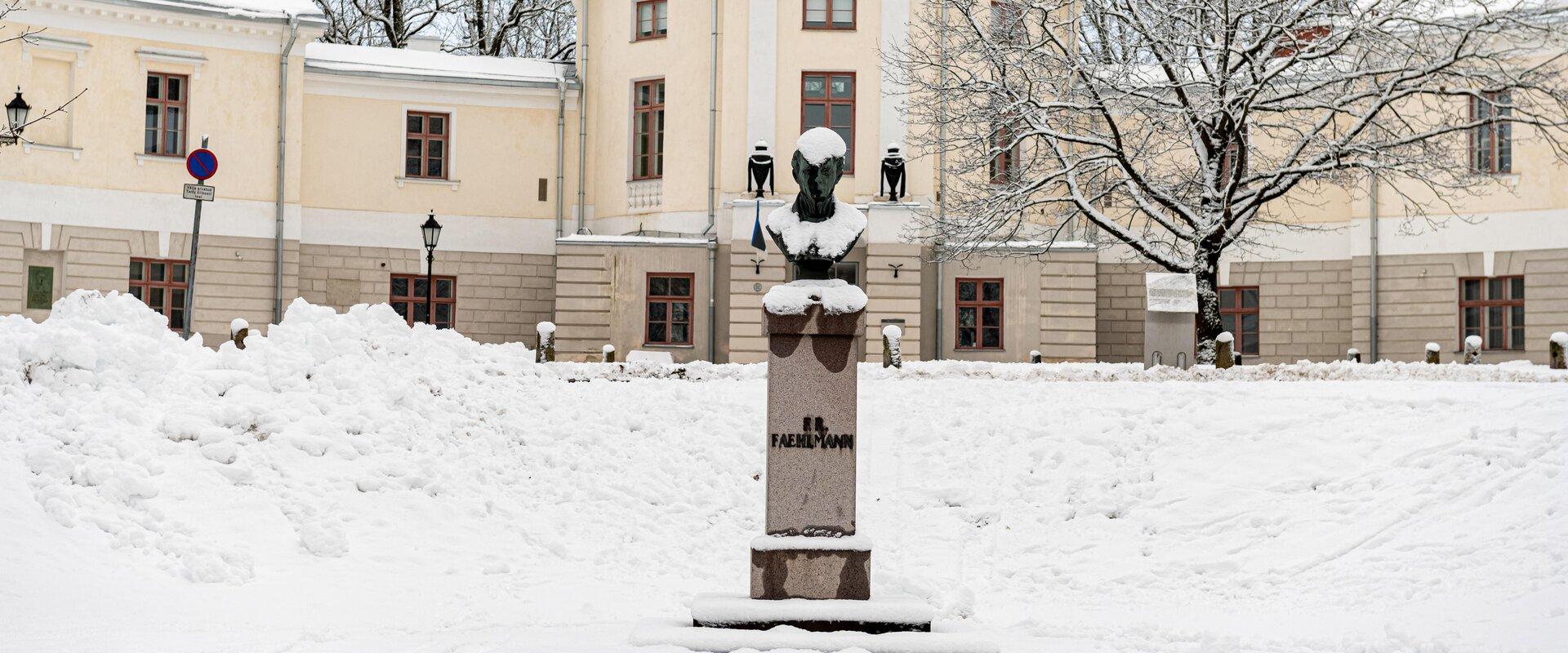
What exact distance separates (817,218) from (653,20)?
22569 mm

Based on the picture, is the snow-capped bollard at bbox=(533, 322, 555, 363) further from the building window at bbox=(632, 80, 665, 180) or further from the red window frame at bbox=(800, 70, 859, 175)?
Result: the red window frame at bbox=(800, 70, 859, 175)

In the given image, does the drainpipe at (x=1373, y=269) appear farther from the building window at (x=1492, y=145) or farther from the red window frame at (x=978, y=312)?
the red window frame at (x=978, y=312)

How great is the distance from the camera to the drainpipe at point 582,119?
108 ft

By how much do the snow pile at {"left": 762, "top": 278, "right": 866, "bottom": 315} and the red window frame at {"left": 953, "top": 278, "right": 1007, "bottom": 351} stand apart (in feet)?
67.3

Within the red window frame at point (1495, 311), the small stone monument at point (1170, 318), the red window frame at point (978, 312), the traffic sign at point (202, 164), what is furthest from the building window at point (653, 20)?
the red window frame at point (1495, 311)

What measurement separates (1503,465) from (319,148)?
83.4 ft

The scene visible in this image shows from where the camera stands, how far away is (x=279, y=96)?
104 ft

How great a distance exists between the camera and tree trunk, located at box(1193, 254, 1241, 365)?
2275 cm

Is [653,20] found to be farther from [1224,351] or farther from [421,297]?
[1224,351]

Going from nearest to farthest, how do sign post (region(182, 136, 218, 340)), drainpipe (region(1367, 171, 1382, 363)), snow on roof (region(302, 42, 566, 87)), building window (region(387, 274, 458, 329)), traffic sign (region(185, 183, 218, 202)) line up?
1. sign post (region(182, 136, 218, 340))
2. traffic sign (region(185, 183, 218, 202))
3. drainpipe (region(1367, 171, 1382, 363))
4. snow on roof (region(302, 42, 566, 87))
5. building window (region(387, 274, 458, 329))

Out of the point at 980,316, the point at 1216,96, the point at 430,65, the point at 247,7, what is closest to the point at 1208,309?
the point at 1216,96

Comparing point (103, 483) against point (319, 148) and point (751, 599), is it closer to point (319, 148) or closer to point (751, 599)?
point (751, 599)

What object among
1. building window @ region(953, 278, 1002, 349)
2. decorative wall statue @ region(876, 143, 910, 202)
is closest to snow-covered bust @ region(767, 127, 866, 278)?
decorative wall statue @ region(876, 143, 910, 202)

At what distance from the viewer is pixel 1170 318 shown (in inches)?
918
